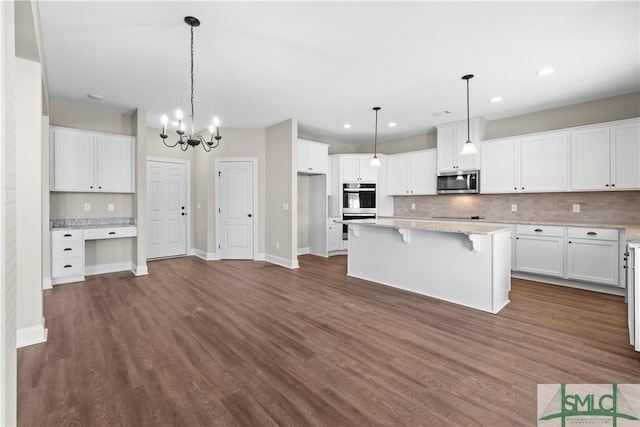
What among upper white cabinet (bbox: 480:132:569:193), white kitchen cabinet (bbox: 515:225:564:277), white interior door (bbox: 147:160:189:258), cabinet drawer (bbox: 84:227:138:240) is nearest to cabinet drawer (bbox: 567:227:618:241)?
white kitchen cabinet (bbox: 515:225:564:277)

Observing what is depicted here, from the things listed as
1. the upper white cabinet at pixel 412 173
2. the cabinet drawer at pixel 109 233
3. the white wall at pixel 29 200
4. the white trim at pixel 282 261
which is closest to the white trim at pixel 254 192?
the white trim at pixel 282 261

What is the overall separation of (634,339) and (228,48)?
14.4ft

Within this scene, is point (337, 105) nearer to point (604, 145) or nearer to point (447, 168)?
point (447, 168)

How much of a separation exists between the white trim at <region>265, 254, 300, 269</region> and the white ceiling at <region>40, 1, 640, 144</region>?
8.90 ft

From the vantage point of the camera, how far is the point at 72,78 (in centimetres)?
379

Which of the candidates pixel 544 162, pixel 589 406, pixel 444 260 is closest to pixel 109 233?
pixel 444 260

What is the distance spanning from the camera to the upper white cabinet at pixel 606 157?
13.2ft

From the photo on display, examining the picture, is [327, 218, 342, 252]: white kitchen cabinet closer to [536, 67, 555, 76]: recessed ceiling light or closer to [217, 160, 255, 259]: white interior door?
[217, 160, 255, 259]: white interior door

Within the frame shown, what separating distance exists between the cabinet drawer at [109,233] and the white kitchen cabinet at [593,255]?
6.65 meters

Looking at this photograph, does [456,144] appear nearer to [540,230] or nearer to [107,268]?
[540,230]

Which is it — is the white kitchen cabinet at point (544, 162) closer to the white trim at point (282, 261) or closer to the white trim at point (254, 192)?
the white trim at point (282, 261)

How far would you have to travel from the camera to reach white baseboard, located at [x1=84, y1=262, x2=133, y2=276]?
501cm

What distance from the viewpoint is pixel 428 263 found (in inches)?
152

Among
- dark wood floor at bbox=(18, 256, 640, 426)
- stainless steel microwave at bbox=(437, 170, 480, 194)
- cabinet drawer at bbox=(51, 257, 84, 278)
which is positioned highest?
stainless steel microwave at bbox=(437, 170, 480, 194)
